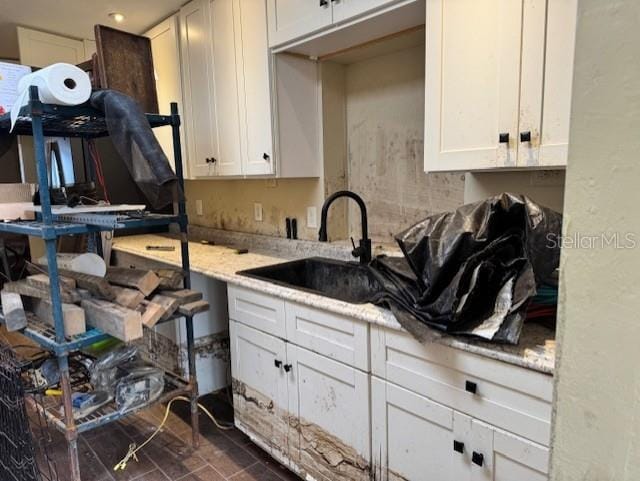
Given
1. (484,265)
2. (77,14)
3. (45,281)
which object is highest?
(77,14)

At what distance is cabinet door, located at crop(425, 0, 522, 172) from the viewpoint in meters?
1.36

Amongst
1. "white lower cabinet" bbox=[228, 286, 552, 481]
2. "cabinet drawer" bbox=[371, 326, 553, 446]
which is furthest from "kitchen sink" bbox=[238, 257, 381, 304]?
"cabinet drawer" bbox=[371, 326, 553, 446]

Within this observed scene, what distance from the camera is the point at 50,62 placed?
3104mm

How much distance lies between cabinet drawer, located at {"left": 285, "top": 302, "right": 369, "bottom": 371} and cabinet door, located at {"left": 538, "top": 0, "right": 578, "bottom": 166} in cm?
79

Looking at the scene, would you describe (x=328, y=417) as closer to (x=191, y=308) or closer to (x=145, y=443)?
(x=191, y=308)

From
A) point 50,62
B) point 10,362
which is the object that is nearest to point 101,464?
point 10,362

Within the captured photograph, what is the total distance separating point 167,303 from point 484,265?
1.20 meters

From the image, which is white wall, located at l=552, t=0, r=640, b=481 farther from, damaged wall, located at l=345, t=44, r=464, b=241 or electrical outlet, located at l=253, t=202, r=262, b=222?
electrical outlet, located at l=253, t=202, r=262, b=222

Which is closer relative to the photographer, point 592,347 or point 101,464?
point 592,347

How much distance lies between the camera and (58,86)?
144cm

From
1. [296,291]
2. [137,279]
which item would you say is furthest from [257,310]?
[137,279]

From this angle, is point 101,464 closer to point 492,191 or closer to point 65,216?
point 65,216

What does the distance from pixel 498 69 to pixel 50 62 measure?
3137 mm

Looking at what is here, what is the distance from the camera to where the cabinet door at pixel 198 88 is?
2625mm
